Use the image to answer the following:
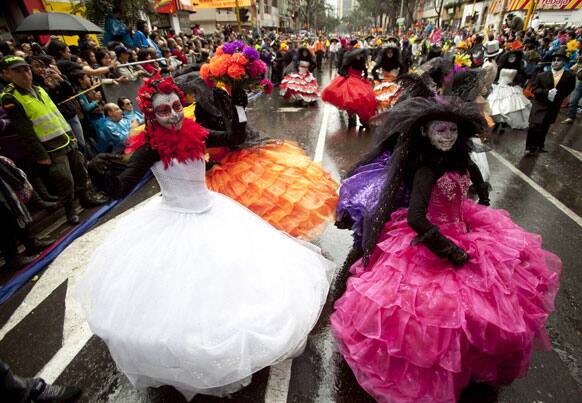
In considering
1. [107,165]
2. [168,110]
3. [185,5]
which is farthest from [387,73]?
[185,5]

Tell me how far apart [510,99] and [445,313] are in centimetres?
857

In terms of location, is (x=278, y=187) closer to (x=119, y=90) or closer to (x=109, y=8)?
(x=119, y=90)

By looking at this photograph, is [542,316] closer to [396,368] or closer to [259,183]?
[396,368]

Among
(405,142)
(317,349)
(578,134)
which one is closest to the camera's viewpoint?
(405,142)

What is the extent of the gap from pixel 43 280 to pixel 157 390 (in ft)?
7.55

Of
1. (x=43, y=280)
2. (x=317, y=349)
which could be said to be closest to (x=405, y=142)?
(x=317, y=349)

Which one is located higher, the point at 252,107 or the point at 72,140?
the point at 72,140

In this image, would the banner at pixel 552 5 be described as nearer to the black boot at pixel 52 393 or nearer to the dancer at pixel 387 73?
the dancer at pixel 387 73

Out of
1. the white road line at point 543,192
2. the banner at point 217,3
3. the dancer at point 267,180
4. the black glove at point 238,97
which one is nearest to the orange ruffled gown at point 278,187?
the dancer at point 267,180

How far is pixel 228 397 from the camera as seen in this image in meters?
2.39

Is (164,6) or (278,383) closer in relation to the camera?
(278,383)

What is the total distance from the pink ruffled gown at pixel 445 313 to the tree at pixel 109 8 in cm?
1218

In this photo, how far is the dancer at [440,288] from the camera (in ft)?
A: 6.03

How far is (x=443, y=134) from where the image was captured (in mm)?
2131
